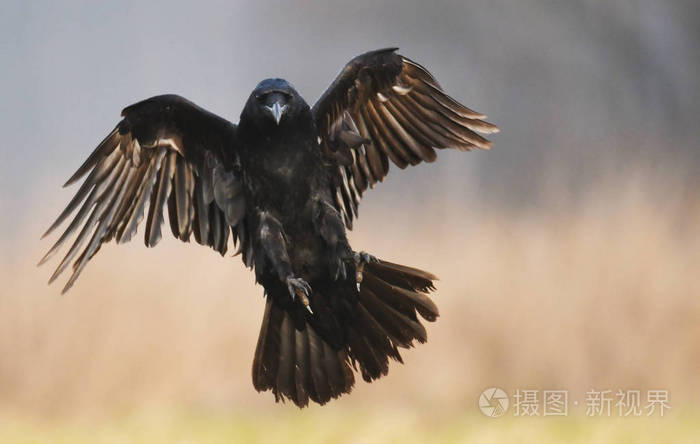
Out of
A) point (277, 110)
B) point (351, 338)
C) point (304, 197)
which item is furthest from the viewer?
point (351, 338)

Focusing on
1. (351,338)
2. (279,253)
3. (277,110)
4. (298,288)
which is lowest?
(351,338)

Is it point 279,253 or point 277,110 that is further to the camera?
point 279,253

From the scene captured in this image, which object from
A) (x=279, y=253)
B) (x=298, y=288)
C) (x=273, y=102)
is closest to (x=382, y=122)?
(x=273, y=102)

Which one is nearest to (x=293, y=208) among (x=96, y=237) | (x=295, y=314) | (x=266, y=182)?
(x=266, y=182)

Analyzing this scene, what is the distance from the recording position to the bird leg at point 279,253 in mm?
3846

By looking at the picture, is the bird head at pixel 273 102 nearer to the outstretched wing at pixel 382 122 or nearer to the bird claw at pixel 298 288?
the outstretched wing at pixel 382 122

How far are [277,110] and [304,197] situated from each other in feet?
1.48

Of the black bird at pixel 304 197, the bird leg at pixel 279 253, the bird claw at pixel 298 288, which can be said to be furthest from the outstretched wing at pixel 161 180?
the bird claw at pixel 298 288

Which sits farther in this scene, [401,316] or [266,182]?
[401,316]

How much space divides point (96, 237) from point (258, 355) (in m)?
0.90

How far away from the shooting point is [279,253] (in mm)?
3918

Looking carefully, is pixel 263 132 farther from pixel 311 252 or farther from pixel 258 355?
pixel 258 355

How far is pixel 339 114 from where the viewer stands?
428cm

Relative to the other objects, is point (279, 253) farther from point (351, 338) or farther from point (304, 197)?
point (351, 338)
